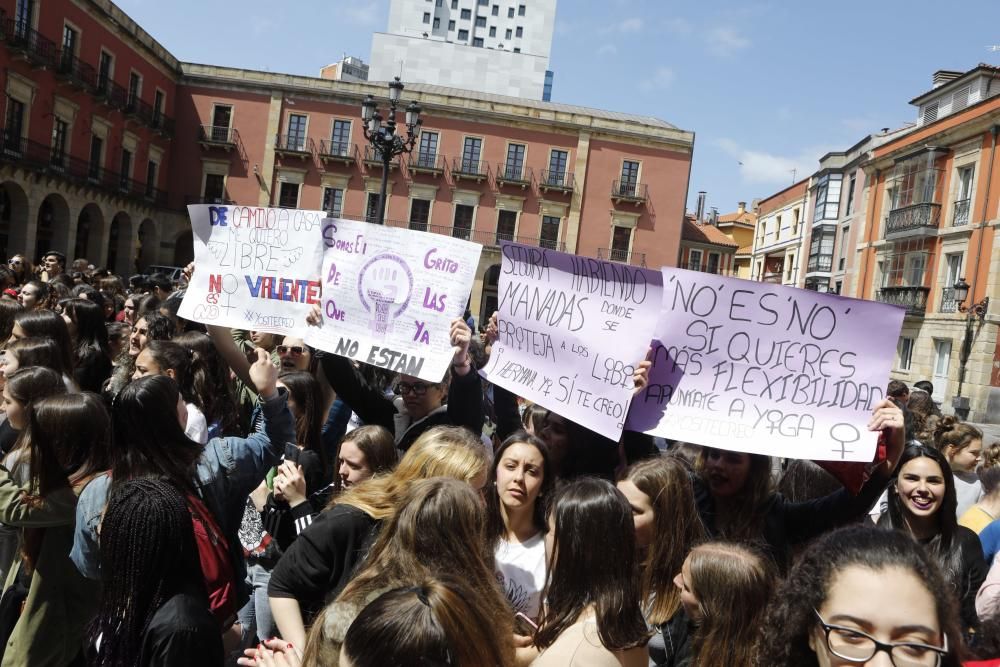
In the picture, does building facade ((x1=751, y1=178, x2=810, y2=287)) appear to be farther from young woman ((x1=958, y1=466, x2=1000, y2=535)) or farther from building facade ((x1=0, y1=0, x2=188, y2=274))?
young woman ((x1=958, y1=466, x2=1000, y2=535))

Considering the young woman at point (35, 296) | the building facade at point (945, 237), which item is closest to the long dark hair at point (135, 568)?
the young woman at point (35, 296)

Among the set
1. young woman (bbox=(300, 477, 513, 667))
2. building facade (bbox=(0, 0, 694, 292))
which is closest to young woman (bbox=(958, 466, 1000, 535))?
young woman (bbox=(300, 477, 513, 667))

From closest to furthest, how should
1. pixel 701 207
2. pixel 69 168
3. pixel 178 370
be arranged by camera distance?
1. pixel 178 370
2. pixel 69 168
3. pixel 701 207

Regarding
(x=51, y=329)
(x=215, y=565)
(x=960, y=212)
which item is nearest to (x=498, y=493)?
(x=215, y=565)

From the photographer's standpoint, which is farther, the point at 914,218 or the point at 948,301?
the point at 914,218

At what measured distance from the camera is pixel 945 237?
23781mm

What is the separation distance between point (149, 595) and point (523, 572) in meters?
1.30

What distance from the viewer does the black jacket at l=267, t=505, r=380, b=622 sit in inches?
93.9

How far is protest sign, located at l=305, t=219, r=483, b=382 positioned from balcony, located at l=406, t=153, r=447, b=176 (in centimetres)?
3017

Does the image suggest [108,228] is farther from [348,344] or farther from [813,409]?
[813,409]

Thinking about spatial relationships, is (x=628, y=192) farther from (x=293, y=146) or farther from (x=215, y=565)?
(x=215, y=565)

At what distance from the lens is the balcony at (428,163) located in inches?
1319

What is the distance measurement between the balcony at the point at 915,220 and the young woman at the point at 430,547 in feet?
86.8

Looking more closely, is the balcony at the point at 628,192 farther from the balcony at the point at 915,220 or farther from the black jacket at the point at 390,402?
the black jacket at the point at 390,402
